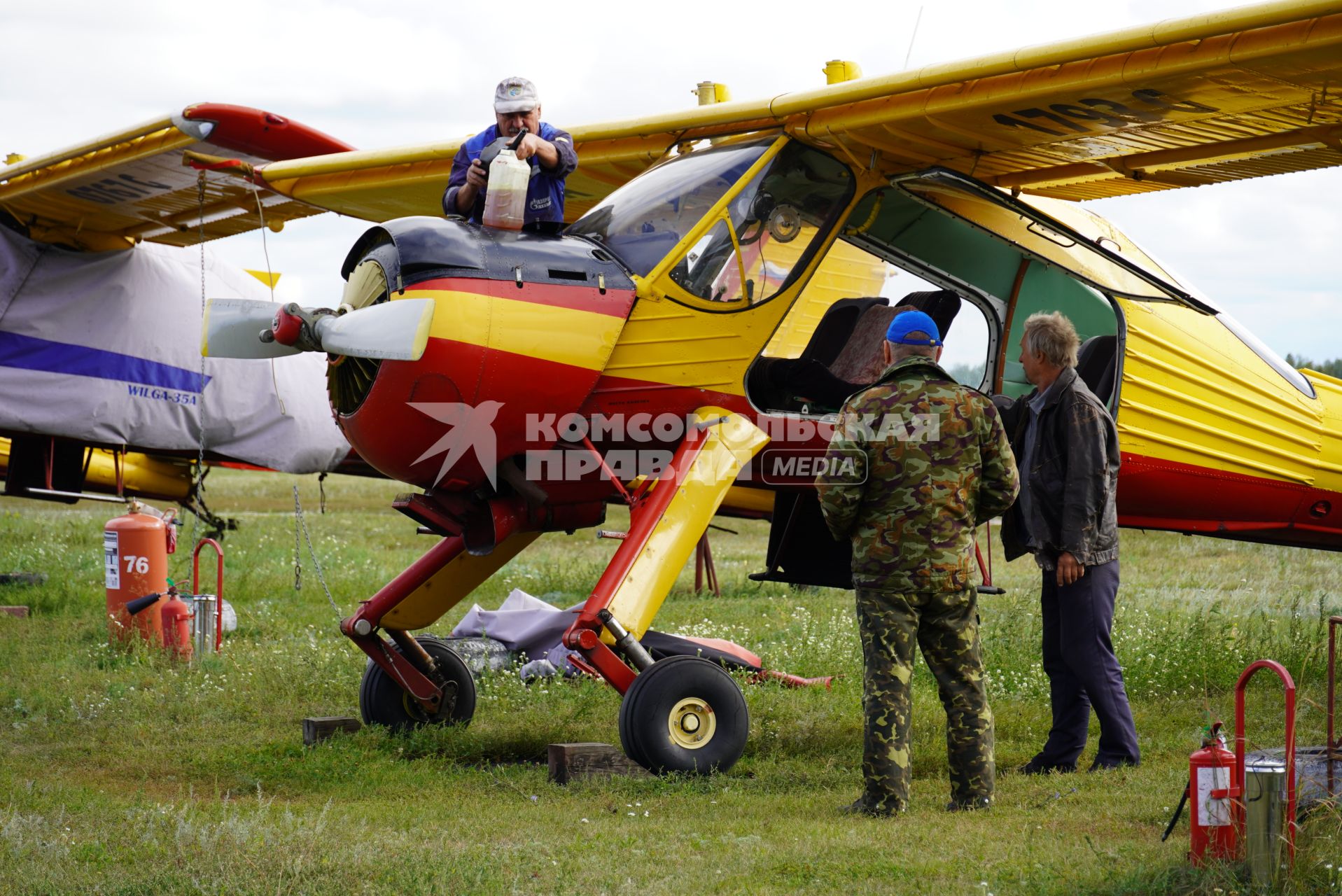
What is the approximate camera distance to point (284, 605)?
12.0 metres

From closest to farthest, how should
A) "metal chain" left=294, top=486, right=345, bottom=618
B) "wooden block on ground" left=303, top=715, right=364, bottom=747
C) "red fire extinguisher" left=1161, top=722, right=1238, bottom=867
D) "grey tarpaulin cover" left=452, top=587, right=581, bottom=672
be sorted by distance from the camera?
"red fire extinguisher" left=1161, top=722, right=1238, bottom=867 → "wooden block on ground" left=303, top=715, right=364, bottom=747 → "grey tarpaulin cover" left=452, top=587, right=581, bottom=672 → "metal chain" left=294, top=486, right=345, bottom=618

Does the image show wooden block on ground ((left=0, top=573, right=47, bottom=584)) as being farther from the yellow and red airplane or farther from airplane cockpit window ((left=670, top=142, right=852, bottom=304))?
airplane cockpit window ((left=670, top=142, right=852, bottom=304))

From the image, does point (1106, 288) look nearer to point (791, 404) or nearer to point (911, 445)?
point (791, 404)

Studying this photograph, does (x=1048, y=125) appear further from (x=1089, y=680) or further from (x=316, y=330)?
(x=316, y=330)

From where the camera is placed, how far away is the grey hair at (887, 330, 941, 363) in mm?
5586

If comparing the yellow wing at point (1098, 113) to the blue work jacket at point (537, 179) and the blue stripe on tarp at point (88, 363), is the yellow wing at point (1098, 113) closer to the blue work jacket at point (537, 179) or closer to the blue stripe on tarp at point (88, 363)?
the blue work jacket at point (537, 179)

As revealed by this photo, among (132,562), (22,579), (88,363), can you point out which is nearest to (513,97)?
(132,562)

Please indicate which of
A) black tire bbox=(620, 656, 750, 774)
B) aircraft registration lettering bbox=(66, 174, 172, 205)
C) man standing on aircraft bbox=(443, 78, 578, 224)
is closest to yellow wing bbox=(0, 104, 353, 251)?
aircraft registration lettering bbox=(66, 174, 172, 205)

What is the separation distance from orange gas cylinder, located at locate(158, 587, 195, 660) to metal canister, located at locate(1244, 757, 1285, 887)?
7439mm

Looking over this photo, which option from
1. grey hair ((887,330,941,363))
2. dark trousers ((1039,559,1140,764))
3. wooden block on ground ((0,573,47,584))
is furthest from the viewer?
wooden block on ground ((0,573,47,584))

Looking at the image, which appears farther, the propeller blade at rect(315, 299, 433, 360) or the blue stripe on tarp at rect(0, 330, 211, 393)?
the blue stripe on tarp at rect(0, 330, 211, 393)

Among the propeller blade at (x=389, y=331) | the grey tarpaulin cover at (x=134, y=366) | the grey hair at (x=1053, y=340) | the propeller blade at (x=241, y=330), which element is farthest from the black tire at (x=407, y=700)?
the grey tarpaulin cover at (x=134, y=366)

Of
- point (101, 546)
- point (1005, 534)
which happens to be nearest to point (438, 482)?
point (1005, 534)

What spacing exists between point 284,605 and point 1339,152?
8.90 m
